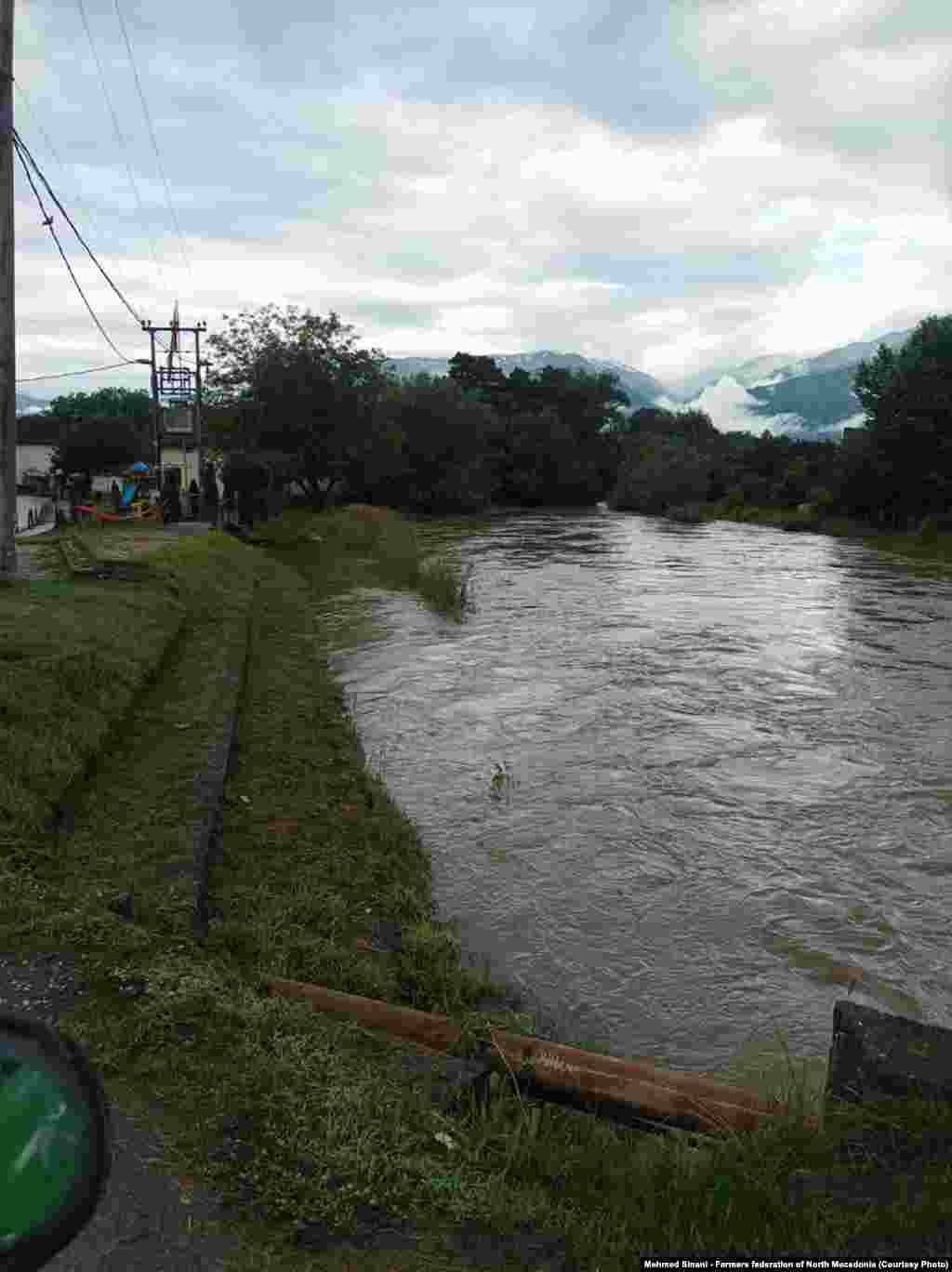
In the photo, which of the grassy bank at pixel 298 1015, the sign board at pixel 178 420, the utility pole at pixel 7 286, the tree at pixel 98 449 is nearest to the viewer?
the grassy bank at pixel 298 1015

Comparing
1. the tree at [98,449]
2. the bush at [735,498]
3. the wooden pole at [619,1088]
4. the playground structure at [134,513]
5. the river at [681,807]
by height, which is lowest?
the river at [681,807]

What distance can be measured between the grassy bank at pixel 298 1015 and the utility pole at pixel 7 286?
15.4ft

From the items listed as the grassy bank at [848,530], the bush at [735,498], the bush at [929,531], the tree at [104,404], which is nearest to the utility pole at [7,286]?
the grassy bank at [848,530]

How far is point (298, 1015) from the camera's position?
3705 millimetres

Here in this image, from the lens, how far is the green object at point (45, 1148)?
2.41 meters

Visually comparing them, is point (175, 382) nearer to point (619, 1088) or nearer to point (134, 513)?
point (134, 513)

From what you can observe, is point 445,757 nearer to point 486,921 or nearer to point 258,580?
point 486,921

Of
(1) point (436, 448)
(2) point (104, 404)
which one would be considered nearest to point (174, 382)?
(1) point (436, 448)

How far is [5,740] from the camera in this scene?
21.4 feet

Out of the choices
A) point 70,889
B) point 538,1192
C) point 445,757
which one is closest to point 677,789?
point 445,757

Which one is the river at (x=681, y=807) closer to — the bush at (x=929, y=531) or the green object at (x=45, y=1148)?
the green object at (x=45, y=1148)

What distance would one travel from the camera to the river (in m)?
5.22

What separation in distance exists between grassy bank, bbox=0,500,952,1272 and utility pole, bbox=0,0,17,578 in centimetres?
469

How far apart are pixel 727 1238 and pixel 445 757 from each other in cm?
650
